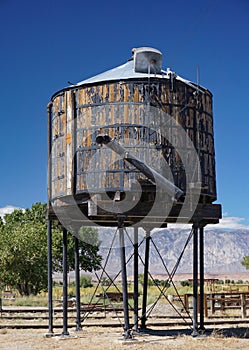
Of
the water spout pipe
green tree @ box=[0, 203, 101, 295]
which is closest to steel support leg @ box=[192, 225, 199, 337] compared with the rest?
the water spout pipe

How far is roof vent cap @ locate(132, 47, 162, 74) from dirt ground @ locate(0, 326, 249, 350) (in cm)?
707

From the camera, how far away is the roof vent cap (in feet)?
55.9

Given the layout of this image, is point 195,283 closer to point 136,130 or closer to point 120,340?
point 120,340

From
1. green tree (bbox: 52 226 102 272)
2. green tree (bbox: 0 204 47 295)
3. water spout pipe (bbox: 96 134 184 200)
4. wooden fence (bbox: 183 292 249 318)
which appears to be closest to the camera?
water spout pipe (bbox: 96 134 184 200)

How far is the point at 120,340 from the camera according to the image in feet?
53.3

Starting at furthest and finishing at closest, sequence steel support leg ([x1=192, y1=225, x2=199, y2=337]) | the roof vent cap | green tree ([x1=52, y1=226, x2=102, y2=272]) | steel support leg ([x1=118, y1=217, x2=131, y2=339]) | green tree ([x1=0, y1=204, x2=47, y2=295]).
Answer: green tree ([x1=52, y1=226, x2=102, y2=272]) → green tree ([x1=0, y1=204, x2=47, y2=295]) → the roof vent cap → steel support leg ([x1=192, y1=225, x2=199, y2=337]) → steel support leg ([x1=118, y1=217, x2=131, y2=339])

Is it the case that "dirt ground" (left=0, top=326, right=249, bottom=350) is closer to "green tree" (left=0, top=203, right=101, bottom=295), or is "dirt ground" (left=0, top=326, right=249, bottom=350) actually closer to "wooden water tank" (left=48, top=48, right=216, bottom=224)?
"wooden water tank" (left=48, top=48, right=216, bottom=224)

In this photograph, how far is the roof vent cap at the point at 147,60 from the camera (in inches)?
671

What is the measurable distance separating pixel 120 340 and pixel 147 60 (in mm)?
7377

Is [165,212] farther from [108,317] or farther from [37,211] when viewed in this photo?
[37,211]

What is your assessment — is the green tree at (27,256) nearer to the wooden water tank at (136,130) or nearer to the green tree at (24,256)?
the green tree at (24,256)

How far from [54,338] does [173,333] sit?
11.6ft

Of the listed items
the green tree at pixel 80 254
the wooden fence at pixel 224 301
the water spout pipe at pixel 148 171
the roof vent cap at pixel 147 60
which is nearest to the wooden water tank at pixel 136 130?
the roof vent cap at pixel 147 60

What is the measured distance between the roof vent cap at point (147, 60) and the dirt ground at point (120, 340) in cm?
707
